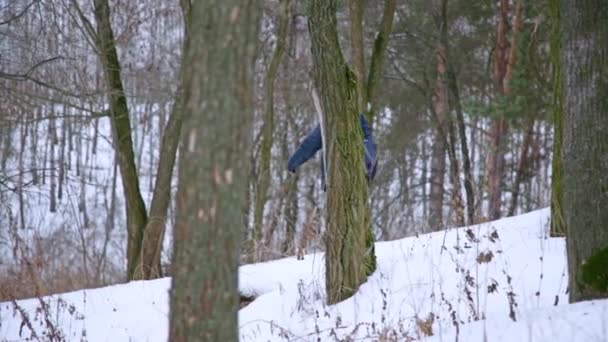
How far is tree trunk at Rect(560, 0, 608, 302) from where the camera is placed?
4406 millimetres

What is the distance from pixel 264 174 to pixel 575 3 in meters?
11.9

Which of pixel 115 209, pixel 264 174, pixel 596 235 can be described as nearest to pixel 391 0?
pixel 264 174

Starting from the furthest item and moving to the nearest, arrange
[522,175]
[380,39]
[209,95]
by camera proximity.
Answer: [522,175]
[380,39]
[209,95]

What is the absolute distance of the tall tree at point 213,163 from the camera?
9.72 feet

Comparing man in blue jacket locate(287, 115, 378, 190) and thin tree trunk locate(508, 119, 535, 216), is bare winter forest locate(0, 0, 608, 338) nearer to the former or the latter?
thin tree trunk locate(508, 119, 535, 216)

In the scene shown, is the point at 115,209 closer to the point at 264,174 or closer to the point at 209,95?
the point at 264,174

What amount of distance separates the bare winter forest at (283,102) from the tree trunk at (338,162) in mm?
13

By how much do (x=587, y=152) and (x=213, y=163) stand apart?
2554 millimetres

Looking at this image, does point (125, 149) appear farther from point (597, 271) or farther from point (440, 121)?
point (440, 121)

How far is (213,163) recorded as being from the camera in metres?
2.97

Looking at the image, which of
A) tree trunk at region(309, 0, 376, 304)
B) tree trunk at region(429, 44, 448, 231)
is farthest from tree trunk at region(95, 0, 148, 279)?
tree trunk at region(429, 44, 448, 231)

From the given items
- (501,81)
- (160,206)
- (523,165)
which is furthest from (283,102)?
(160,206)

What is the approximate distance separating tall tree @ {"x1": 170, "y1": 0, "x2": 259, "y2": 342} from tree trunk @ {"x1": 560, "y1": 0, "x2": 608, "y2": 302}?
7.84 ft

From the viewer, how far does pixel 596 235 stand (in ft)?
14.5
